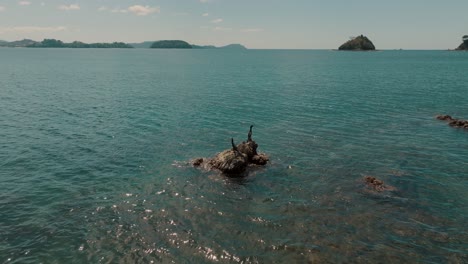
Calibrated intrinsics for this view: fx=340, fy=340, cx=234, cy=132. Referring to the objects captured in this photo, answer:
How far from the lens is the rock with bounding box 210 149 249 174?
37.3 m

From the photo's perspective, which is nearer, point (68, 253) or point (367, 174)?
point (68, 253)

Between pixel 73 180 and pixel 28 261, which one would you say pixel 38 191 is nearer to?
pixel 73 180

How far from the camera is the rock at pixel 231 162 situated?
3731 centimetres

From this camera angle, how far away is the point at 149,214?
28703 millimetres

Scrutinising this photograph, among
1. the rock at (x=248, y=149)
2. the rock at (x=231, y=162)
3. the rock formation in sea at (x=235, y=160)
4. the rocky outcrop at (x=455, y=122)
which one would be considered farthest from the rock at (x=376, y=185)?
the rocky outcrop at (x=455, y=122)

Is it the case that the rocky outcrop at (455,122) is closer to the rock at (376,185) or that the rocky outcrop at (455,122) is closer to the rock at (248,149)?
the rock at (376,185)

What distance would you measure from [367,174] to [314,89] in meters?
68.1

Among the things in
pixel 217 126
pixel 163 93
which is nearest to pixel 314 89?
pixel 163 93

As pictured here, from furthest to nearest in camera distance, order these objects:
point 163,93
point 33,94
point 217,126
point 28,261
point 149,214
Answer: point 163,93 < point 33,94 < point 217,126 < point 149,214 < point 28,261

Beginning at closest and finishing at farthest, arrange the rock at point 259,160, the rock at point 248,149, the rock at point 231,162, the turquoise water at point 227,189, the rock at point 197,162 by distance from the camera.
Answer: the turquoise water at point 227,189
the rock at point 231,162
the rock at point 197,162
the rock at point 259,160
the rock at point 248,149

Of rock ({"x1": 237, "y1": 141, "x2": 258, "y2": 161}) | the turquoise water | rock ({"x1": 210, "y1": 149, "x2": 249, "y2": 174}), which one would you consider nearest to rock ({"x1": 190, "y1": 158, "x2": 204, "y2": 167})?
the turquoise water

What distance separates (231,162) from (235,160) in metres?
0.52

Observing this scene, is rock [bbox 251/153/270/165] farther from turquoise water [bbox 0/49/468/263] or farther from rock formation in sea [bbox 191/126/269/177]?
turquoise water [bbox 0/49/468/263]

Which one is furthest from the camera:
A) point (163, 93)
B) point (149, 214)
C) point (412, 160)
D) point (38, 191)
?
point (163, 93)
